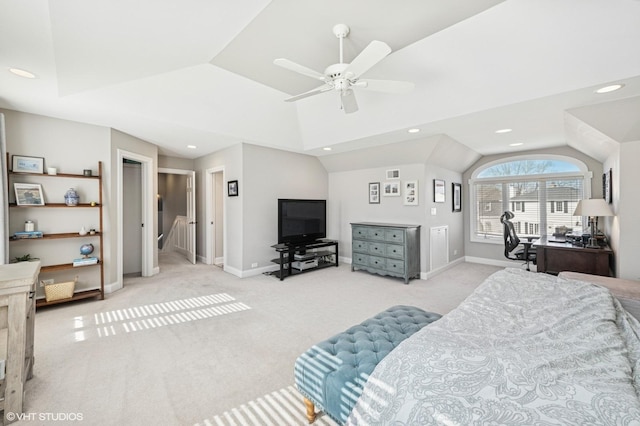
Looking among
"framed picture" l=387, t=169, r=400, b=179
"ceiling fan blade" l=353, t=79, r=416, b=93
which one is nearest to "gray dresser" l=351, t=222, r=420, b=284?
"framed picture" l=387, t=169, r=400, b=179

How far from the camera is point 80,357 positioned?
2.38 m

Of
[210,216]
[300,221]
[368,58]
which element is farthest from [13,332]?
[210,216]

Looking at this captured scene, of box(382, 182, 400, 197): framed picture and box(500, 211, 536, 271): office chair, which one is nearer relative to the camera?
box(500, 211, 536, 271): office chair

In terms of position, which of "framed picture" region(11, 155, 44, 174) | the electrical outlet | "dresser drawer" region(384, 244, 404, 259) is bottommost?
the electrical outlet

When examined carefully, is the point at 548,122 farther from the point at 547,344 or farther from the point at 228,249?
the point at 228,249

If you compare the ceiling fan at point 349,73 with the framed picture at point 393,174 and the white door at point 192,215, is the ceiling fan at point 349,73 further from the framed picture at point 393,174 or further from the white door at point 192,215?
the white door at point 192,215

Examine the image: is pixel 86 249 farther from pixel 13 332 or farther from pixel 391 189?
pixel 391 189

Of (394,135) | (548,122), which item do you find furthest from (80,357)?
(548,122)

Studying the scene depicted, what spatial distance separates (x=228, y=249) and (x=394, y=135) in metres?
3.77

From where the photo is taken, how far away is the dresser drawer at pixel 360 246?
5312 millimetres

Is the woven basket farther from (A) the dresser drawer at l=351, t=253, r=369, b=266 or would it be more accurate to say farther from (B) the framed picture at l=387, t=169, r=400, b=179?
(B) the framed picture at l=387, t=169, r=400, b=179

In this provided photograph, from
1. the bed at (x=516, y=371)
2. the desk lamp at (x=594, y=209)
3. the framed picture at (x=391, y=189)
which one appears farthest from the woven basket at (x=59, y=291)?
the desk lamp at (x=594, y=209)

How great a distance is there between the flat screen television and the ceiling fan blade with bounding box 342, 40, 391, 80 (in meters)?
3.16

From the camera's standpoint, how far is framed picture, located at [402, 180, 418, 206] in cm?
518
